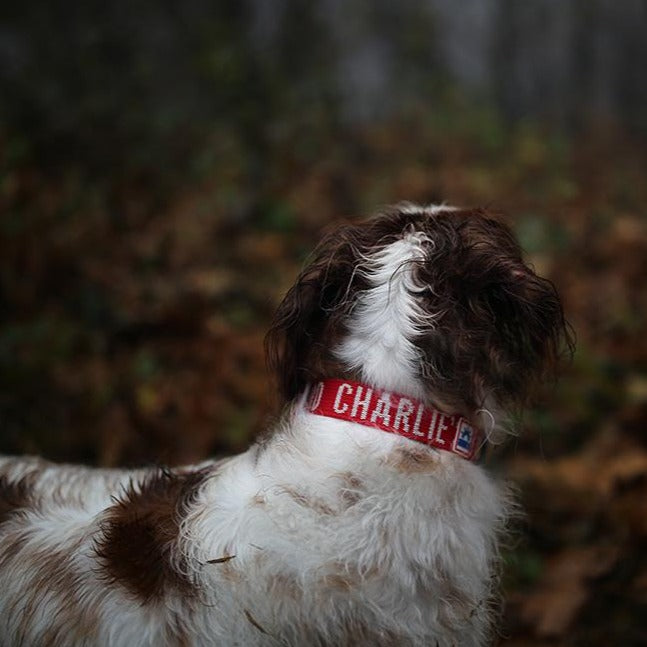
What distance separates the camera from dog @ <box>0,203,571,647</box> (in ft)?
7.95

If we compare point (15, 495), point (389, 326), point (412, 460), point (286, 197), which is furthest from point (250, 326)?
point (412, 460)

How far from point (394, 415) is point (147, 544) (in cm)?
85

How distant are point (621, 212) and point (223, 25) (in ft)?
14.1

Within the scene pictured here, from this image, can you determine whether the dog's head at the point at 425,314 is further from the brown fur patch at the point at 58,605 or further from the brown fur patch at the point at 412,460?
the brown fur patch at the point at 58,605

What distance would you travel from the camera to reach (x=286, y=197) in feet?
25.0

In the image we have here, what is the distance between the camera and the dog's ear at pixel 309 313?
272 cm

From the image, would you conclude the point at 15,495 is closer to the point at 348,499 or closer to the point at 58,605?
the point at 58,605

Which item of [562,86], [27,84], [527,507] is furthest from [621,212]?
[27,84]

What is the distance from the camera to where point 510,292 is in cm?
263

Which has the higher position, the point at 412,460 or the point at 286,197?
the point at 286,197

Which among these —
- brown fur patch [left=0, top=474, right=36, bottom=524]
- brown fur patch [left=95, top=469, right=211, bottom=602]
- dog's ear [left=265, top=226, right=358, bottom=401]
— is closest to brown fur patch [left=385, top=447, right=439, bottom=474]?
dog's ear [left=265, top=226, right=358, bottom=401]

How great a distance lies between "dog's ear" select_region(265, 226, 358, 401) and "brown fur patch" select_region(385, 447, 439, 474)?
0.40 m

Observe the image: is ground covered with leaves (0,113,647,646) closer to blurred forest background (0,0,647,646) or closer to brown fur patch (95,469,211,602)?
blurred forest background (0,0,647,646)

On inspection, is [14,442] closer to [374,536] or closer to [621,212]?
[374,536]
